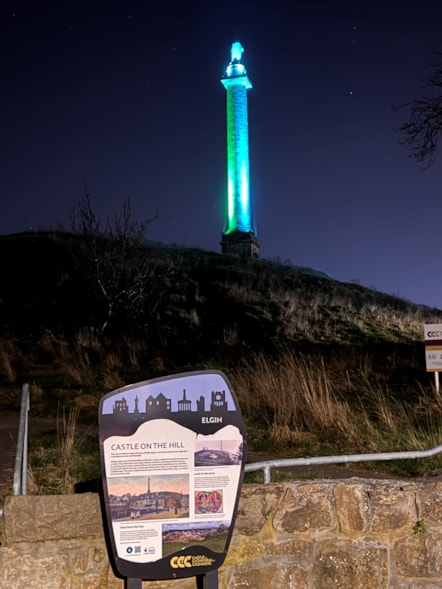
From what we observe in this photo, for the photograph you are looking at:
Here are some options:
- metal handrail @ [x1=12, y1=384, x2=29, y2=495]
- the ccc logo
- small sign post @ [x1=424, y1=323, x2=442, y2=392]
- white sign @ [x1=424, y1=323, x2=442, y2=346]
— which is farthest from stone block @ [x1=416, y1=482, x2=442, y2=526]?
white sign @ [x1=424, y1=323, x2=442, y2=346]

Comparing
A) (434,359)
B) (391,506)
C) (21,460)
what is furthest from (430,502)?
(434,359)

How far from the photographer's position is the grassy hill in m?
7.87

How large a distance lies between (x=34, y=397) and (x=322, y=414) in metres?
5.19

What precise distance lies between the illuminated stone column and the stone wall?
38.3 metres

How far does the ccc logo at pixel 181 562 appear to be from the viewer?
353cm

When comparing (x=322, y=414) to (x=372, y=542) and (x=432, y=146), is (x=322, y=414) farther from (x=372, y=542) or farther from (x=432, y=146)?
(x=432, y=146)

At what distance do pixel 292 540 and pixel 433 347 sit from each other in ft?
19.7

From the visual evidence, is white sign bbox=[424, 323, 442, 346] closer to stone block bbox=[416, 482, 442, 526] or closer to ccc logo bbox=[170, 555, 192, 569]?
stone block bbox=[416, 482, 442, 526]

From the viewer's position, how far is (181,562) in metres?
3.54

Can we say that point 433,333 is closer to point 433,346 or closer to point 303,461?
point 433,346

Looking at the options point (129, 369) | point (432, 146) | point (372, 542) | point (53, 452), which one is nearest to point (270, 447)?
point (53, 452)

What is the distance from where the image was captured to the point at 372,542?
4160mm

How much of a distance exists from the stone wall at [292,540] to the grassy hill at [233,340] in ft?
6.31

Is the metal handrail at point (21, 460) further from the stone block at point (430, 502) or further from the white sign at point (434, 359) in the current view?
the white sign at point (434, 359)
